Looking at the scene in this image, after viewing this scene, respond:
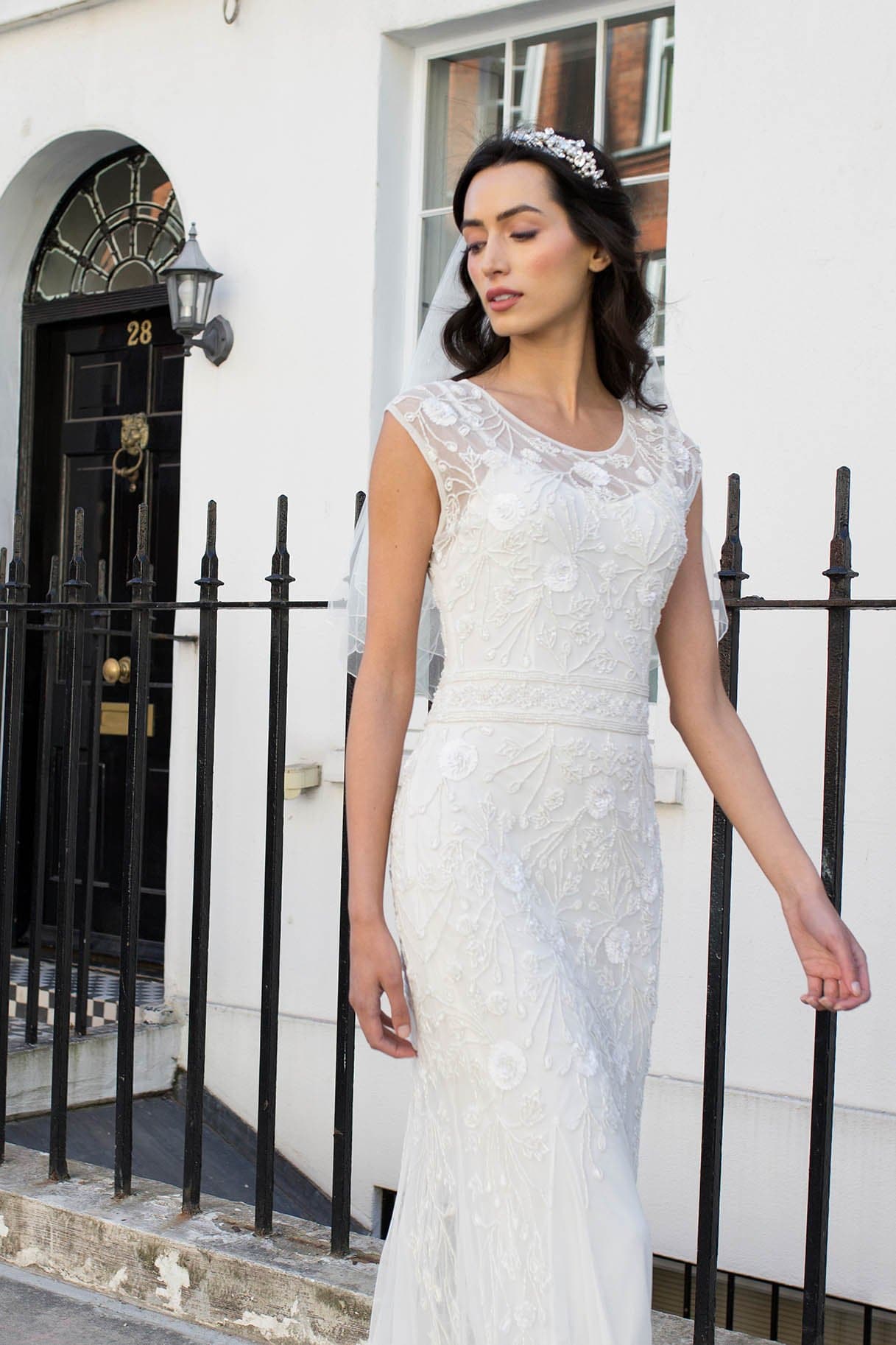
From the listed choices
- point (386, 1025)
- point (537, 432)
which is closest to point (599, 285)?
point (537, 432)

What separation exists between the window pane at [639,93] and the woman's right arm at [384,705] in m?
3.30

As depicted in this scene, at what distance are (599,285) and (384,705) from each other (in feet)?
2.67

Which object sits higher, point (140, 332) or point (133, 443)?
point (140, 332)

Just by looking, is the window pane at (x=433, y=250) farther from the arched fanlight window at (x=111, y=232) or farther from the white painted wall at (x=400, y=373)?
A: the arched fanlight window at (x=111, y=232)

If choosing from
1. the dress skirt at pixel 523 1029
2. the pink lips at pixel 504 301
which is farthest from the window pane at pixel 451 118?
the dress skirt at pixel 523 1029

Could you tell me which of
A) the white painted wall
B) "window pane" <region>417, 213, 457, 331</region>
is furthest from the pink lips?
"window pane" <region>417, 213, 457, 331</region>

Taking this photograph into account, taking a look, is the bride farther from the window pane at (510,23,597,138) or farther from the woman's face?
the window pane at (510,23,597,138)

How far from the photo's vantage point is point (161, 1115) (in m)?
5.19

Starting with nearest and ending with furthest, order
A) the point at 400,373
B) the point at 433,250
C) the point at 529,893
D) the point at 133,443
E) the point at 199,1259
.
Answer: the point at 529,893 < the point at 199,1259 < the point at 400,373 < the point at 433,250 < the point at 133,443

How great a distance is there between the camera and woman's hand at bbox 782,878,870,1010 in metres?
2.10

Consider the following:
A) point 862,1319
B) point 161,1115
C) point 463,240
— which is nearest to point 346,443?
point 161,1115

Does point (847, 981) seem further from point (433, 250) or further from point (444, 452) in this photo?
point (433, 250)

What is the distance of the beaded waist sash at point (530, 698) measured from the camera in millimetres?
2098

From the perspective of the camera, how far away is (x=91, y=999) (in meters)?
5.58
